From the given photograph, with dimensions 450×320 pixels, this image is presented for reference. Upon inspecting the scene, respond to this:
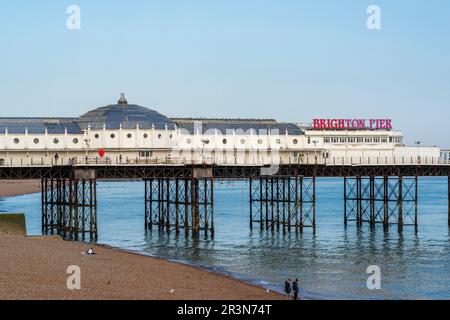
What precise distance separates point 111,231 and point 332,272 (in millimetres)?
36112

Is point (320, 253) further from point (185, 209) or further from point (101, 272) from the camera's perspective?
point (101, 272)

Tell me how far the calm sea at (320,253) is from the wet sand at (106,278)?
145 inches

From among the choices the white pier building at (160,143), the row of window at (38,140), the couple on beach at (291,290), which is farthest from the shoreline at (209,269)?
the row of window at (38,140)

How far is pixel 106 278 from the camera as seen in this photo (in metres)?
49.2

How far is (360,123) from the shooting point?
138375mm

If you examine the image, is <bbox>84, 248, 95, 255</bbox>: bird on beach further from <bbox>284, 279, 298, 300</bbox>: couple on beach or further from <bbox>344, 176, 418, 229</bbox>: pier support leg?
<bbox>344, 176, 418, 229</bbox>: pier support leg

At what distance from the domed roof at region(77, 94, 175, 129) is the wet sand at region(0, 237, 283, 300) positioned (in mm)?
32616

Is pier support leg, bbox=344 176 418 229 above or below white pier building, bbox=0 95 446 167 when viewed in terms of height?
below

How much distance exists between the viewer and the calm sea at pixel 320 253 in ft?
175

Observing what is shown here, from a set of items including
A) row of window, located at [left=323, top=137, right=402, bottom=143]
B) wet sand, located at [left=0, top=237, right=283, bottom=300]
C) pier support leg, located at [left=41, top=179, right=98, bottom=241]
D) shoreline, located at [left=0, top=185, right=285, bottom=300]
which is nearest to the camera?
shoreline, located at [left=0, top=185, right=285, bottom=300]

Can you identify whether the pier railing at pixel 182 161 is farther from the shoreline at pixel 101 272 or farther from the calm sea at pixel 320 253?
the shoreline at pixel 101 272

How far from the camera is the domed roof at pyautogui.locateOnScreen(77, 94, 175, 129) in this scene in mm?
94938

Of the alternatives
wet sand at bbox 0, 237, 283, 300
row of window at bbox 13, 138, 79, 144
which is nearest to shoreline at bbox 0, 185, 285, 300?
wet sand at bbox 0, 237, 283, 300

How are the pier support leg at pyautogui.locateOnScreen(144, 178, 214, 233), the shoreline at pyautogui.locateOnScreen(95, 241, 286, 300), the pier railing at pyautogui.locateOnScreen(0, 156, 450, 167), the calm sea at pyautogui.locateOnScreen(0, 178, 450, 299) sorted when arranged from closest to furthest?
the shoreline at pyautogui.locateOnScreen(95, 241, 286, 300) < the calm sea at pyautogui.locateOnScreen(0, 178, 450, 299) < the pier railing at pyautogui.locateOnScreen(0, 156, 450, 167) < the pier support leg at pyautogui.locateOnScreen(144, 178, 214, 233)
